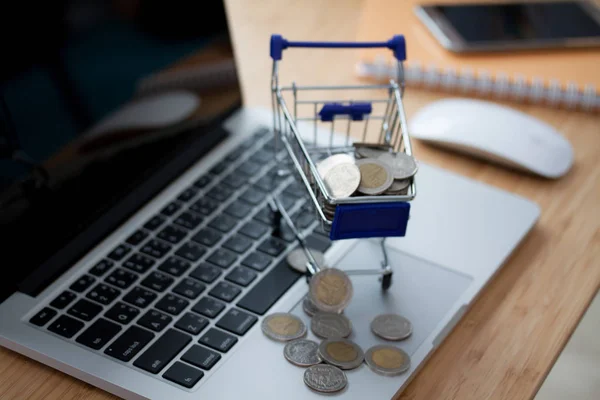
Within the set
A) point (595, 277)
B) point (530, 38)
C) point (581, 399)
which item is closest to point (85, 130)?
point (595, 277)

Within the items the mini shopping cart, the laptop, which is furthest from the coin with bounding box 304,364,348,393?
the mini shopping cart

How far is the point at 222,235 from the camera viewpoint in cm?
78

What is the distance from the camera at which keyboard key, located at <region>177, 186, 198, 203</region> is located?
834 millimetres

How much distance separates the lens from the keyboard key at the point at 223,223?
2.60 feet

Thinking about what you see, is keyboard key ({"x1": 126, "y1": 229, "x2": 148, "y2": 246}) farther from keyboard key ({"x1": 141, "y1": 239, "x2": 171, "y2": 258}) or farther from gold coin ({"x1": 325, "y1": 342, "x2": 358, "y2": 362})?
gold coin ({"x1": 325, "y1": 342, "x2": 358, "y2": 362})

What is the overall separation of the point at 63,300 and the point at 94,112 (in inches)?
8.3

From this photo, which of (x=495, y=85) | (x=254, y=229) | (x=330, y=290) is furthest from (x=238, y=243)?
(x=495, y=85)

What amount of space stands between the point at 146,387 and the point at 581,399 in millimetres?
847

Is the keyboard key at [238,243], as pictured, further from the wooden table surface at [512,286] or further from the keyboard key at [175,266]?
the wooden table surface at [512,286]

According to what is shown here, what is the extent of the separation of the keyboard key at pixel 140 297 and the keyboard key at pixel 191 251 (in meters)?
0.06

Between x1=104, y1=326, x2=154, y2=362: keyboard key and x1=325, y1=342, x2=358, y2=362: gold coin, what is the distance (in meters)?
0.16

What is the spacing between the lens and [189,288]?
712 millimetres

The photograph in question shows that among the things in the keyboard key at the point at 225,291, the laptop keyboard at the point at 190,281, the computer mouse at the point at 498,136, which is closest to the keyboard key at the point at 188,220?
the laptop keyboard at the point at 190,281

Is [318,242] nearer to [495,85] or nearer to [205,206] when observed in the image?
[205,206]
